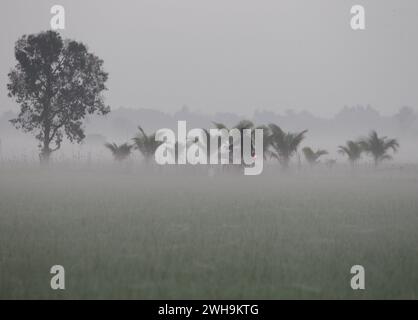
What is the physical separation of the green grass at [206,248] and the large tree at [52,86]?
1835cm

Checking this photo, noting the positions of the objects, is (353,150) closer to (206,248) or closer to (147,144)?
(147,144)

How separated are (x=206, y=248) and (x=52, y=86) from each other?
26.0 m

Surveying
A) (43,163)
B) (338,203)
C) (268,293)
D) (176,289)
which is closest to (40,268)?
(176,289)

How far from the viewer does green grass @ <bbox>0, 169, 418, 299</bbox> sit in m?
4.91

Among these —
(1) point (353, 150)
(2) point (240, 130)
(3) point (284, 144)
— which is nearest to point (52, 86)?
(2) point (240, 130)

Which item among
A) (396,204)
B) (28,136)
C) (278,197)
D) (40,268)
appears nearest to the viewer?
(40,268)

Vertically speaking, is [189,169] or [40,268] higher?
[189,169]

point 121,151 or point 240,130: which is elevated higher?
point 240,130

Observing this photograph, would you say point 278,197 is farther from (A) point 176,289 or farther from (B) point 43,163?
(B) point 43,163

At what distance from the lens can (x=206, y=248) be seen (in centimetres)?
662

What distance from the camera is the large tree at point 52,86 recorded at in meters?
29.0

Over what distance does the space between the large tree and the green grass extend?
18351 mm

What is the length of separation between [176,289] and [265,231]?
354 centimetres
